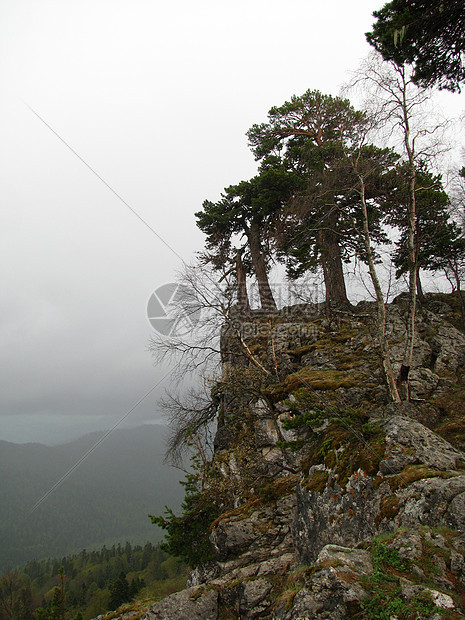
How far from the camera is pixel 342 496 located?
201 inches

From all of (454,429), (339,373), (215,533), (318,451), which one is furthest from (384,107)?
(215,533)

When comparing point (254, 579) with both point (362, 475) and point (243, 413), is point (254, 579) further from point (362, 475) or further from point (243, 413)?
point (243, 413)

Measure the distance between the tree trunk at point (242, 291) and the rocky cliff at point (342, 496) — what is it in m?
5.64

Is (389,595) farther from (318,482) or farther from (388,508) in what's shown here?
(318,482)

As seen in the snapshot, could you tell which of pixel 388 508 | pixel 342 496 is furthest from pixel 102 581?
pixel 388 508

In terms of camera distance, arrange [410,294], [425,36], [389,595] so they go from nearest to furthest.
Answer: [389,595]
[425,36]
[410,294]

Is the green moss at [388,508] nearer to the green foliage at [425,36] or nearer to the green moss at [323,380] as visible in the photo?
the green moss at [323,380]

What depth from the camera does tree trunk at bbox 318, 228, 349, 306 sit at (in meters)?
16.8

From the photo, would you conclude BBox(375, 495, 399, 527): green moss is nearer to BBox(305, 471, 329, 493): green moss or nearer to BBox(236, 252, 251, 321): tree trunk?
BBox(305, 471, 329, 493): green moss

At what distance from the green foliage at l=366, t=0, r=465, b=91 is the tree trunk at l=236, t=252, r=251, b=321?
12.5 m

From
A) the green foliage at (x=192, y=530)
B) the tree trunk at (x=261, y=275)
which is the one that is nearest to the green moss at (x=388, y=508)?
the green foliage at (x=192, y=530)

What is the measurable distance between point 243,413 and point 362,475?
6829 mm

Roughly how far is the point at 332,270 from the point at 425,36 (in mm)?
10744

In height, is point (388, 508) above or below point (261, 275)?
below
